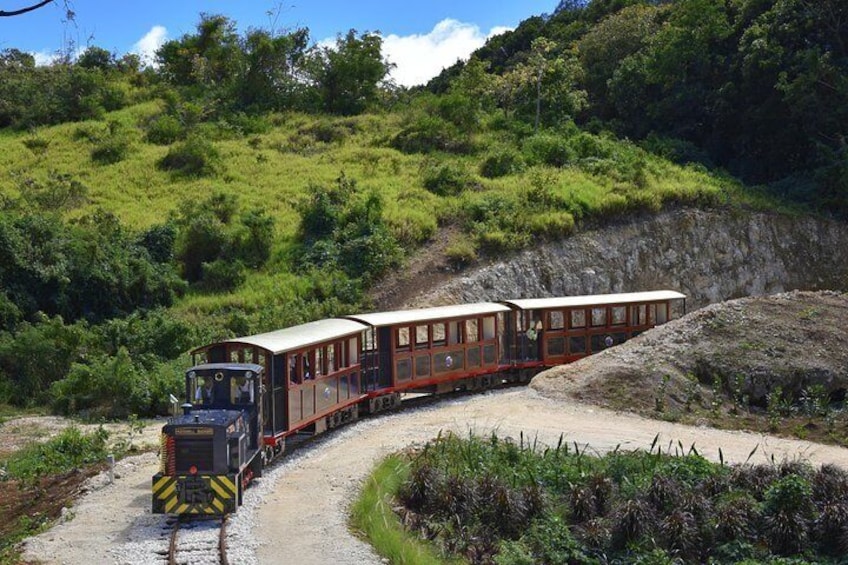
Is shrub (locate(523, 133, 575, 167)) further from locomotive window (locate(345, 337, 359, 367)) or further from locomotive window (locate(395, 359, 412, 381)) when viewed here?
locomotive window (locate(345, 337, 359, 367))

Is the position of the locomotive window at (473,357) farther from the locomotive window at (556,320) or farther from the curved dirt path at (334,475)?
the locomotive window at (556,320)

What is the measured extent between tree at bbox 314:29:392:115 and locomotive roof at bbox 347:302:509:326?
33.3m

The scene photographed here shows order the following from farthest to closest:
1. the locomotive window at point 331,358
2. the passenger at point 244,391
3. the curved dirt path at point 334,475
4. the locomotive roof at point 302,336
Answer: the locomotive window at point 331,358
the locomotive roof at point 302,336
the passenger at point 244,391
the curved dirt path at point 334,475

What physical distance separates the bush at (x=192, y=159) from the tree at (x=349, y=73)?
1298 cm

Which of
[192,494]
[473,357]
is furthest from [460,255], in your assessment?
[192,494]

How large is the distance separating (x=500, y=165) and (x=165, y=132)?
63.3ft

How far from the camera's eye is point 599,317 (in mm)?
35344

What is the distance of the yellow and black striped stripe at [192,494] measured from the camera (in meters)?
17.6

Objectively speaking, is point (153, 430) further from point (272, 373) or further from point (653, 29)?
point (653, 29)

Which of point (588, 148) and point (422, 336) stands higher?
point (588, 148)

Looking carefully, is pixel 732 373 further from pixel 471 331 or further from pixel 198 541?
pixel 198 541

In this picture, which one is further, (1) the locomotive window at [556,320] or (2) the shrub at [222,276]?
(2) the shrub at [222,276]

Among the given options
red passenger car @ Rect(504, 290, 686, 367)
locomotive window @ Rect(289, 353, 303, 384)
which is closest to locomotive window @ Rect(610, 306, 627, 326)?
red passenger car @ Rect(504, 290, 686, 367)

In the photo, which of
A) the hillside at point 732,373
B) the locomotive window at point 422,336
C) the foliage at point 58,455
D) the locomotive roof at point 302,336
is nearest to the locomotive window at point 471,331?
the locomotive window at point 422,336
